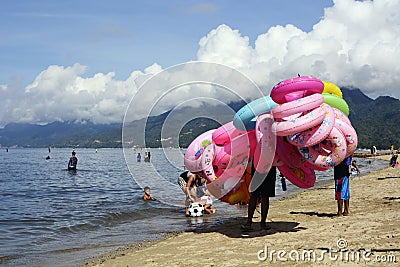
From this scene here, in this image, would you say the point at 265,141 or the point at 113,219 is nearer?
the point at 265,141

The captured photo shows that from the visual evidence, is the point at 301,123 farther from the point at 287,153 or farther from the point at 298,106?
the point at 287,153

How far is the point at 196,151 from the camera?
8.27m

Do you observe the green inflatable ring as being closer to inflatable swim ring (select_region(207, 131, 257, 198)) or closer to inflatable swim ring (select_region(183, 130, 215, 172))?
inflatable swim ring (select_region(207, 131, 257, 198))

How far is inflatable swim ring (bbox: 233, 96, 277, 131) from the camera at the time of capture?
7355 millimetres

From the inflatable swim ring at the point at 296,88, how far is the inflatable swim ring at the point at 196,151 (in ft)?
6.15

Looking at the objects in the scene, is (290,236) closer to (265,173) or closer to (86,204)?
(265,173)

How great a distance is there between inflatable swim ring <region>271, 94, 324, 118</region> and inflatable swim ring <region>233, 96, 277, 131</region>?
615mm

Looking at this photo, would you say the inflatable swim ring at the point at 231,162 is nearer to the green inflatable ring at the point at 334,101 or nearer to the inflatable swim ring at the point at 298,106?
the inflatable swim ring at the point at 298,106

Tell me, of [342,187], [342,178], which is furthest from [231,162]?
[342,187]

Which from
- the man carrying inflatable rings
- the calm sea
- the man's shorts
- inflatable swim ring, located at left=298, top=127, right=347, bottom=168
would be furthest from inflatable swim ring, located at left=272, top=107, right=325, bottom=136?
the calm sea

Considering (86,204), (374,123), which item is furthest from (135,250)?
(374,123)

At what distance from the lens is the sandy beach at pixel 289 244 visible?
18.4 ft

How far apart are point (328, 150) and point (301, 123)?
839mm

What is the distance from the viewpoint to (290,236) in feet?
24.9
